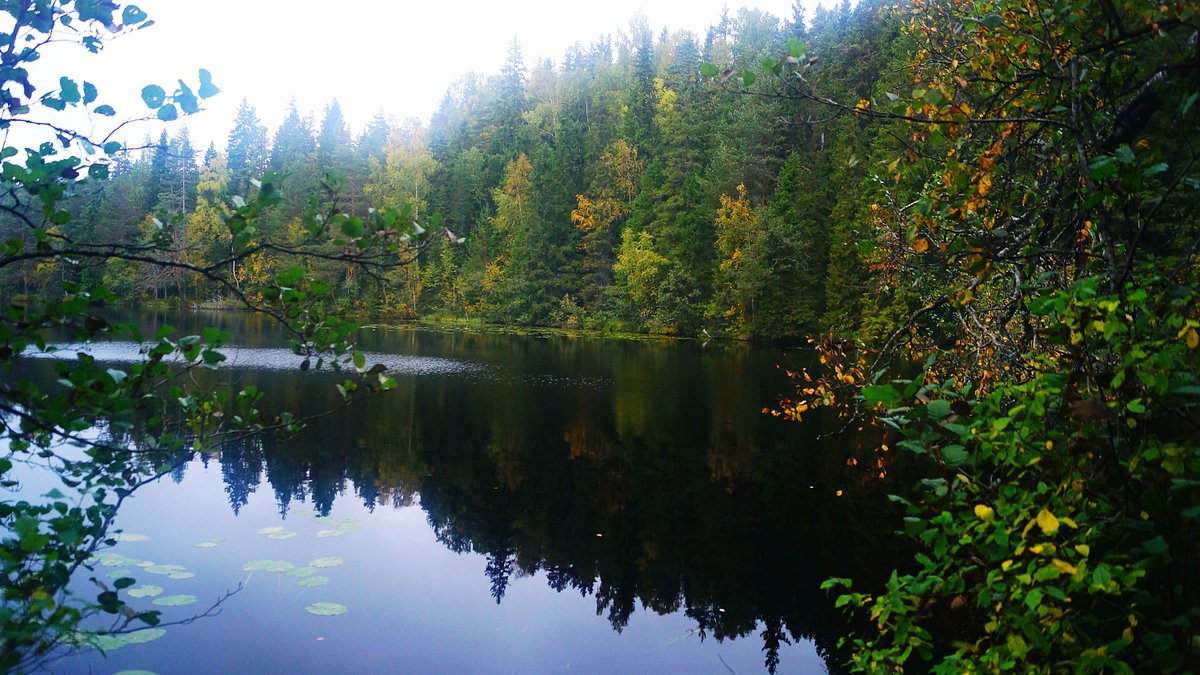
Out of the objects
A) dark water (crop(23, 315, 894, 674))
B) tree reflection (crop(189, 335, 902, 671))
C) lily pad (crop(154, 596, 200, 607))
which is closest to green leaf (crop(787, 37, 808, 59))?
dark water (crop(23, 315, 894, 674))

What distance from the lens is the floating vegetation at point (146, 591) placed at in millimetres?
7188

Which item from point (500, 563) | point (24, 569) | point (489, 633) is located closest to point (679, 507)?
point (500, 563)

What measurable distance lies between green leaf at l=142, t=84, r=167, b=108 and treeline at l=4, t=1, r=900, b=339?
2228 centimetres

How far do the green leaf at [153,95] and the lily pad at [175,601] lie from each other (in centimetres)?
630

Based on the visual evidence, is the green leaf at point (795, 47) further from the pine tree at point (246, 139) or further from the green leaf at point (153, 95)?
the pine tree at point (246, 139)

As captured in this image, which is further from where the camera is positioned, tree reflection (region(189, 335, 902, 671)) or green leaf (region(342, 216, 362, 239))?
tree reflection (region(189, 335, 902, 671))

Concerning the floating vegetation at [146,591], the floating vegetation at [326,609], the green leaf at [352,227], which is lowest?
the floating vegetation at [326,609]

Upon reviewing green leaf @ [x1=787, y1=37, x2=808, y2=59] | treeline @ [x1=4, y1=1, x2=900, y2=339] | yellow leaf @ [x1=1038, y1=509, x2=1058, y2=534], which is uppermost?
treeline @ [x1=4, y1=1, x2=900, y2=339]

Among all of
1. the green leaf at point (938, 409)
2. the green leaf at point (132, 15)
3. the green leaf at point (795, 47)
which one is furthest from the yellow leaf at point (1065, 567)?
the green leaf at point (132, 15)

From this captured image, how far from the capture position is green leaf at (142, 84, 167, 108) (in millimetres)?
2314

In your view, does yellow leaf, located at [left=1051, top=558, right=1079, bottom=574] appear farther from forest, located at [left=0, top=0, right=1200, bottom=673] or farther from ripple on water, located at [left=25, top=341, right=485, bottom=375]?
ripple on water, located at [left=25, top=341, right=485, bottom=375]

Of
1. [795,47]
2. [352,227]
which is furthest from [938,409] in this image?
[352,227]

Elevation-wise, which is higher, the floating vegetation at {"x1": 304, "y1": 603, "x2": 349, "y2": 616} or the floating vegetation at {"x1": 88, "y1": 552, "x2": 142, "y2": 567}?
the floating vegetation at {"x1": 88, "y1": 552, "x2": 142, "y2": 567}

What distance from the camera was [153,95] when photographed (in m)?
2.33
